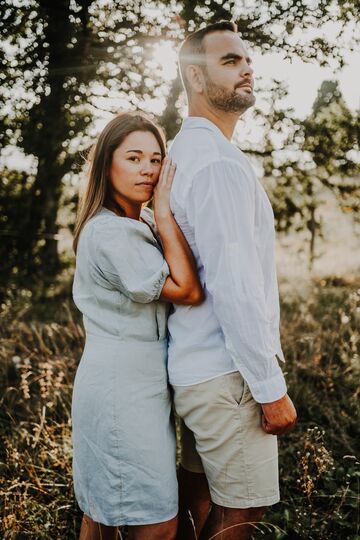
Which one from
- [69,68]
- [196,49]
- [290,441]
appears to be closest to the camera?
[196,49]

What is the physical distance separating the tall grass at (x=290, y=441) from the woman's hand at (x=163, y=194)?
1.16m

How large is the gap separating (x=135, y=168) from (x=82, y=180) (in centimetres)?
289

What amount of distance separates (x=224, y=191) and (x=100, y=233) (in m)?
0.50

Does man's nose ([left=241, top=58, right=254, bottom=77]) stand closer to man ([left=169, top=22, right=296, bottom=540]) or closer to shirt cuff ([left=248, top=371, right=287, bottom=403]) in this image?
man ([left=169, top=22, right=296, bottom=540])

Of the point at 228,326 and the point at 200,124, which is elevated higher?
the point at 200,124

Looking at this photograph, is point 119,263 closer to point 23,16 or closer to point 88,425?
point 88,425

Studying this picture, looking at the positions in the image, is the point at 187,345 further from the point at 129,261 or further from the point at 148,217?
the point at 148,217

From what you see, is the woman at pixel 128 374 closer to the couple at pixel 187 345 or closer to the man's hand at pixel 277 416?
the couple at pixel 187 345

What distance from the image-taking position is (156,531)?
195 cm

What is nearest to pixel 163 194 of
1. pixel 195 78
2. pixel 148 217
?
pixel 148 217

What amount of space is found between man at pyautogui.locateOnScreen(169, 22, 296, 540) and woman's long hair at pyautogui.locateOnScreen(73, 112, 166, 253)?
0.81 ft

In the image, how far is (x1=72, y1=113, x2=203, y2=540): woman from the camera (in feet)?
6.36

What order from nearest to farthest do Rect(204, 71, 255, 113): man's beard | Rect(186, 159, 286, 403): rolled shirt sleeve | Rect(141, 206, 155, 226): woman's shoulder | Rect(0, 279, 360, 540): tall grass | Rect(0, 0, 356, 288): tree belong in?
1. Rect(186, 159, 286, 403): rolled shirt sleeve
2. Rect(204, 71, 255, 113): man's beard
3. Rect(141, 206, 155, 226): woman's shoulder
4. Rect(0, 279, 360, 540): tall grass
5. Rect(0, 0, 356, 288): tree

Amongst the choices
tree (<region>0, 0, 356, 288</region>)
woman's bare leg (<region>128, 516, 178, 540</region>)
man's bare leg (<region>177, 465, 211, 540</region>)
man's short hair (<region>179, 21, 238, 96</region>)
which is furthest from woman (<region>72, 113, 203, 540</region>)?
tree (<region>0, 0, 356, 288</region>)
